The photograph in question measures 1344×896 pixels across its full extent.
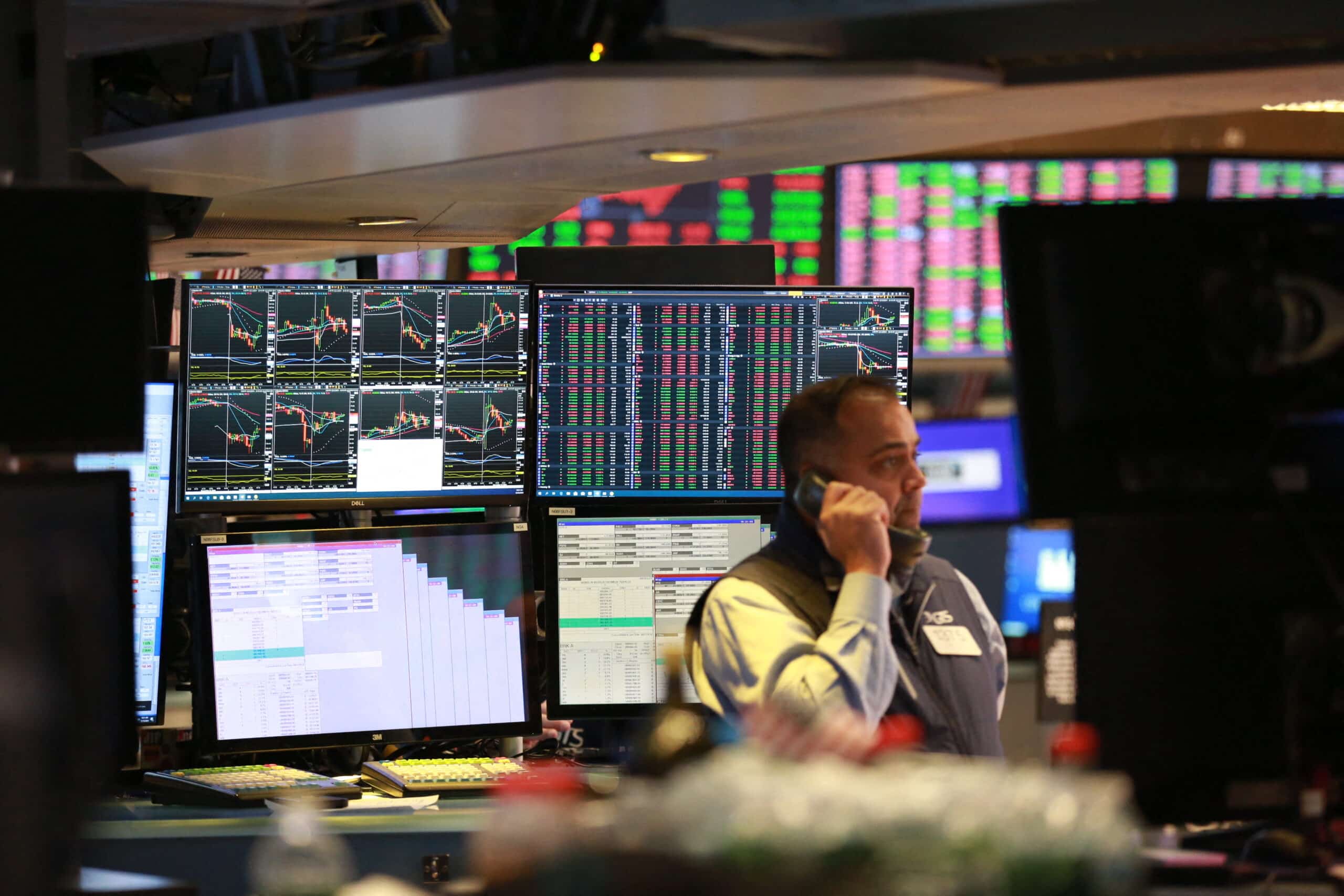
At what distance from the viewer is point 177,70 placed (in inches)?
127

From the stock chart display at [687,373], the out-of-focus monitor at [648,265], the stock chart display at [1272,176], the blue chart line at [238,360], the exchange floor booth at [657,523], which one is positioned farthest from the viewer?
the stock chart display at [1272,176]

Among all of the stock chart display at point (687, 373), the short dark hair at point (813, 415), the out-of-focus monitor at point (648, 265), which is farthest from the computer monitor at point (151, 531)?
the short dark hair at point (813, 415)

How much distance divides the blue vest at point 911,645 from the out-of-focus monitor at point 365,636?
0.49m

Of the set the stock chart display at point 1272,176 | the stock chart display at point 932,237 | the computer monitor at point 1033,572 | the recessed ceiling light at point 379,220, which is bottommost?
the computer monitor at point 1033,572

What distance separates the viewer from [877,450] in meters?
2.80

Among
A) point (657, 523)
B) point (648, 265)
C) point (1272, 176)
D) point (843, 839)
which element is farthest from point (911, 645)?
point (1272, 176)

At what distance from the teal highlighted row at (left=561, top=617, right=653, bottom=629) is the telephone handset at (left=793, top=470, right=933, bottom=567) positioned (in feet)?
1.92

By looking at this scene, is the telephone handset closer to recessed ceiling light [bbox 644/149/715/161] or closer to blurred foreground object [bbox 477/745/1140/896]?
recessed ceiling light [bbox 644/149/715/161]

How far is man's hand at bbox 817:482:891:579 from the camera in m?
2.63

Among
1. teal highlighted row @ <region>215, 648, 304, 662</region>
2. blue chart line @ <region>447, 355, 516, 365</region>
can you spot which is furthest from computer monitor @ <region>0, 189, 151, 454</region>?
blue chart line @ <region>447, 355, 516, 365</region>

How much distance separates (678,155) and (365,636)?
1067mm

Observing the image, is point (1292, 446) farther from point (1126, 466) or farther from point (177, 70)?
point (177, 70)

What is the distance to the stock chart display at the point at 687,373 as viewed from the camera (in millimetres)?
3246

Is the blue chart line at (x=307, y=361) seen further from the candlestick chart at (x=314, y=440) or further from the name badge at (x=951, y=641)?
the name badge at (x=951, y=641)
